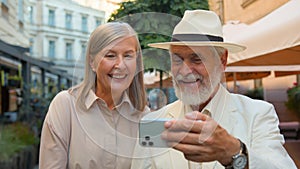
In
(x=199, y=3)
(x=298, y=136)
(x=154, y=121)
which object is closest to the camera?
(x=154, y=121)

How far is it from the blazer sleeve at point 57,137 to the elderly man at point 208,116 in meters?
0.27

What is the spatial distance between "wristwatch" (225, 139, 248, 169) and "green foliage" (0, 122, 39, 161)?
4002 mm

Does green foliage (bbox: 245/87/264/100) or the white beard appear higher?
the white beard

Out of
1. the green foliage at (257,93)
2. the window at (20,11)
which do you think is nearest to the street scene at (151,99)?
the window at (20,11)

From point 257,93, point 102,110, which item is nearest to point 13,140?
point 102,110

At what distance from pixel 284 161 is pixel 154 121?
0.41 meters

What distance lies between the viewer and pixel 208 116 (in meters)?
0.79

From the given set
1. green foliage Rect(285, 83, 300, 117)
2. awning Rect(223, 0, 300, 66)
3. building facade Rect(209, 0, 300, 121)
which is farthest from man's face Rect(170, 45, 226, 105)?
green foliage Rect(285, 83, 300, 117)

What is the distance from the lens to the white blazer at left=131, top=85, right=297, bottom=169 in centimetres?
98

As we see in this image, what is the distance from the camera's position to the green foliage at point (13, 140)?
4.54m

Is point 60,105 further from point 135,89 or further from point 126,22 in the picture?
point 126,22

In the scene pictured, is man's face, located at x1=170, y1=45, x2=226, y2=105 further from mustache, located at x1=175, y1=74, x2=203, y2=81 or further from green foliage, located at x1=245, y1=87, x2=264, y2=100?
green foliage, located at x1=245, y1=87, x2=264, y2=100

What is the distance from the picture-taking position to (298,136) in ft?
23.9

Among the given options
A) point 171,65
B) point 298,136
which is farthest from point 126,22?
→ point 298,136
